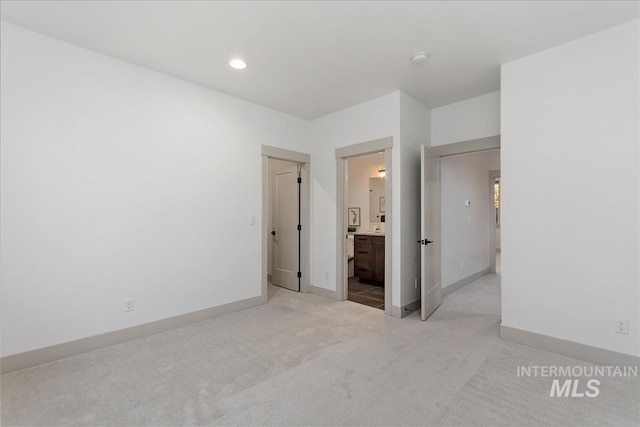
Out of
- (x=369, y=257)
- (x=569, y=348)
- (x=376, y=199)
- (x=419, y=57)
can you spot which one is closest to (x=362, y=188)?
(x=376, y=199)

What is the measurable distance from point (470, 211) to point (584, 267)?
293cm

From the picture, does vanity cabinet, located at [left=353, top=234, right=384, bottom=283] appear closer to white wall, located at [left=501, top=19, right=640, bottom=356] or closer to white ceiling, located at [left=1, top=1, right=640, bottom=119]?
white wall, located at [left=501, top=19, right=640, bottom=356]

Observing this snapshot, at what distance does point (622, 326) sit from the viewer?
2.44m

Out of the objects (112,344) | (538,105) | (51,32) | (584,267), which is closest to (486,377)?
(584,267)

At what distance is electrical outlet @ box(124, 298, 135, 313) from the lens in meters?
3.02

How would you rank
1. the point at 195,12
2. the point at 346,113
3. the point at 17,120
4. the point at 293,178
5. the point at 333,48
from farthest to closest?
the point at 293,178
the point at 346,113
the point at 333,48
the point at 17,120
the point at 195,12

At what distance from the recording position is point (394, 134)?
378 centimetres

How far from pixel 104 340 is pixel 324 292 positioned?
9.03 feet

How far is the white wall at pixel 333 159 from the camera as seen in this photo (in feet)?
12.4

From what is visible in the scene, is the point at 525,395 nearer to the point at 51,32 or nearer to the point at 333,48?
the point at 333,48

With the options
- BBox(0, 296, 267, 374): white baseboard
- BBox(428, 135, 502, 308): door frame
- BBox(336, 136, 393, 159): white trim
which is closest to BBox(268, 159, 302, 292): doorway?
BBox(336, 136, 393, 159): white trim

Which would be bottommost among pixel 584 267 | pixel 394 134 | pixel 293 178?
pixel 584 267

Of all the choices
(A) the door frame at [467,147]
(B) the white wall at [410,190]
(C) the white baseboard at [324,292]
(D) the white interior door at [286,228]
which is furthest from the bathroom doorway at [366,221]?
(A) the door frame at [467,147]

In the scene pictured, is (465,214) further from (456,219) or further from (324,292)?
(324,292)
